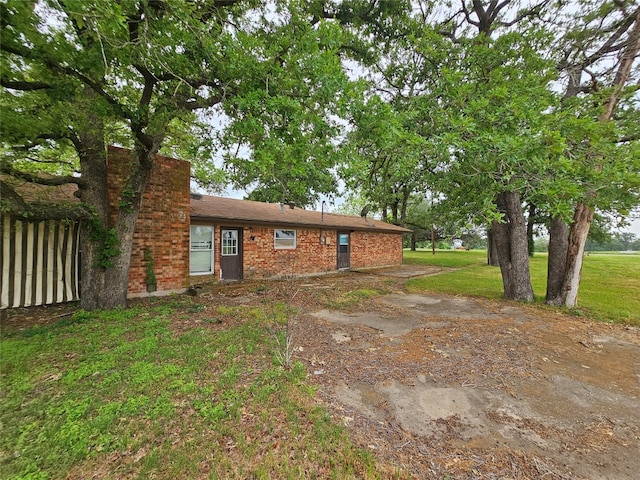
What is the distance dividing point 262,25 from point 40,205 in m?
5.75

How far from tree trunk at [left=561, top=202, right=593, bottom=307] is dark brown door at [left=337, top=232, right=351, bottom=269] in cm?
905

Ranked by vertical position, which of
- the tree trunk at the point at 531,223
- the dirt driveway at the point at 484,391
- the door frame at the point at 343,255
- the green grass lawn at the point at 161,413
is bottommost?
the dirt driveway at the point at 484,391

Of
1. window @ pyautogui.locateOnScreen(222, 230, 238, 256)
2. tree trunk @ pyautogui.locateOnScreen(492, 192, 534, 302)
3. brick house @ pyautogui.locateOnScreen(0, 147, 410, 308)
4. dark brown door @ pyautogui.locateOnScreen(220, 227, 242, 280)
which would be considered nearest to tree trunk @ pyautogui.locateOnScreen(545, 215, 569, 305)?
tree trunk @ pyautogui.locateOnScreen(492, 192, 534, 302)

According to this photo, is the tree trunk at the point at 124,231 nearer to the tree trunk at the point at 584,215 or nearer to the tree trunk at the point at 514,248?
the tree trunk at the point at 514,248

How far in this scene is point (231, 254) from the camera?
9.96 metres

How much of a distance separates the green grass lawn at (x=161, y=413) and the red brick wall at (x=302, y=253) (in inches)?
182

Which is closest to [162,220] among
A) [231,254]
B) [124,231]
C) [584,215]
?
[124,231]

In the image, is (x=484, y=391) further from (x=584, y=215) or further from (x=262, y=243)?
(x=262, y=243)

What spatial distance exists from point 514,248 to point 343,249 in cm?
808

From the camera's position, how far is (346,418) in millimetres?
2484

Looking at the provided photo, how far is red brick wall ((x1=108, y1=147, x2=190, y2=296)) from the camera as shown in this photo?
6590 mm

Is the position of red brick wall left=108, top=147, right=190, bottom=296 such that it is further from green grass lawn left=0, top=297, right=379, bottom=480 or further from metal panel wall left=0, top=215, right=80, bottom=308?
green grass lawn left=0, top=297, right=379, bottom=480

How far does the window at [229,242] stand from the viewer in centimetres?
975

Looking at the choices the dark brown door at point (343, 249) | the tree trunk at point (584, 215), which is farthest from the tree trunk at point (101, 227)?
the dark brown door at point (343, 249)
